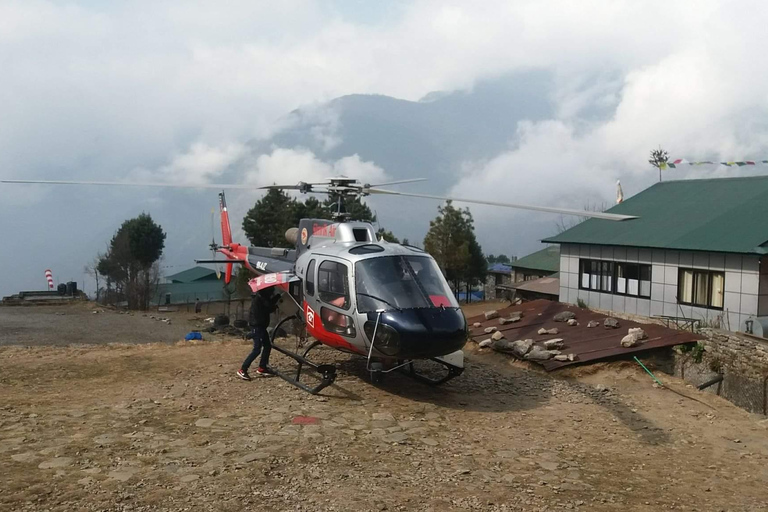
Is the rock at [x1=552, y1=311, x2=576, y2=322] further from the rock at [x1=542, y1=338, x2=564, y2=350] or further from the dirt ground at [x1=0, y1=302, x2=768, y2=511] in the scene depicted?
the dirt ground at [x1=0, y1=302, x2=768, y2=511]

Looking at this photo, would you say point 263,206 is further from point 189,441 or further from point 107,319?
point 189,441

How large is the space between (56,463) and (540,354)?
345 inches

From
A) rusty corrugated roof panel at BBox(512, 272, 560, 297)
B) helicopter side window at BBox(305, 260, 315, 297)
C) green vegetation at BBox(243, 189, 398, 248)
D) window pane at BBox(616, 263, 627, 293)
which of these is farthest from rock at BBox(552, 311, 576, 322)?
green vegetation at BBox(243, 189, 398, 248)

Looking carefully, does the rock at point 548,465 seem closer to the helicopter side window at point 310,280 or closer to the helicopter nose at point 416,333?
the helicopter nose at point 416,333

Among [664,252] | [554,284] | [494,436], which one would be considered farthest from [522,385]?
[554,284]

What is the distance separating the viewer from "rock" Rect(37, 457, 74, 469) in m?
6.09

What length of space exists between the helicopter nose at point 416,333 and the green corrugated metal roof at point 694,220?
10.2m

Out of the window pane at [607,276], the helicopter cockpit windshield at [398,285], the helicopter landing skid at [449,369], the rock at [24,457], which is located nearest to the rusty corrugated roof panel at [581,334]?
the helicopter landing skid at [449,369]

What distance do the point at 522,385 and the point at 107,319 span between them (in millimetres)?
23386

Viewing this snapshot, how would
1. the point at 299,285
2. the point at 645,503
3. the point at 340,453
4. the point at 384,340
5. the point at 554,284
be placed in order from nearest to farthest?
1. the point at 645,503
2. the point at 340,453
3. the point at 384,340
4. the point at 299,285
5. the point at 554,284

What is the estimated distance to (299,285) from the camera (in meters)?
10.5

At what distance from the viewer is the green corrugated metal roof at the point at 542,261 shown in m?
39.4

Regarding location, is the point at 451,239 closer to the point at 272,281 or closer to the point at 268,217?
the point at 268,217

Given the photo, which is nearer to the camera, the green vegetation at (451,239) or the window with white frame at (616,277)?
the window with white frame at (616,277)
